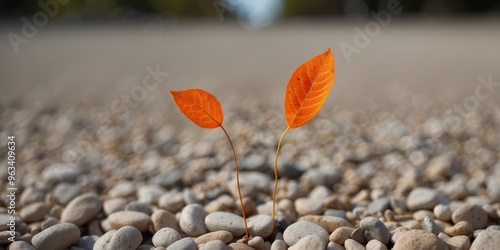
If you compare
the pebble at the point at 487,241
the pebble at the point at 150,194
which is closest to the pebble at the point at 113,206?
the pebble at the point at 150,194

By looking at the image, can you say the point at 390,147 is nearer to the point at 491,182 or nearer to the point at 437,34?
the point at 491,182

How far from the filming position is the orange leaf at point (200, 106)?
1.29 meters

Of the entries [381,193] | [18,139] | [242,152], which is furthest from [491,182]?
[18,139]

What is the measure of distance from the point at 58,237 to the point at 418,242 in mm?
1082

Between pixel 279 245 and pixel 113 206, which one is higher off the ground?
pixel 113 206

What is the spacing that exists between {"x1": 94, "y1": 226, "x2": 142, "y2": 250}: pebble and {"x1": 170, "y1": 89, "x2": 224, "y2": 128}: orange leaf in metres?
0.40

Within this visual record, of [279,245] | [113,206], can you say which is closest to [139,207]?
[113,206]

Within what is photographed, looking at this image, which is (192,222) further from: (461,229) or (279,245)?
(461,229)

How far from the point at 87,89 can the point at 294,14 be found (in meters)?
10.8

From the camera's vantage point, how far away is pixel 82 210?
5.41ft

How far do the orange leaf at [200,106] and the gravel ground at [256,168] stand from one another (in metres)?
0.35

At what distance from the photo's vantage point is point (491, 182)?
6.54 ft

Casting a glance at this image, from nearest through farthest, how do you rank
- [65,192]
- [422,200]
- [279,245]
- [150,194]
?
[279,245]
[422,200]
[150,194]
[65,192]

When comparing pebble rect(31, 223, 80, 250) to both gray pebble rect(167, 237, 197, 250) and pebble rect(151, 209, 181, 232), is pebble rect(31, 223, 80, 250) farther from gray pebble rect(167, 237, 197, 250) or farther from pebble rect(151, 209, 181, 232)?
gray pebble rect(167, 237, 197, 250)
